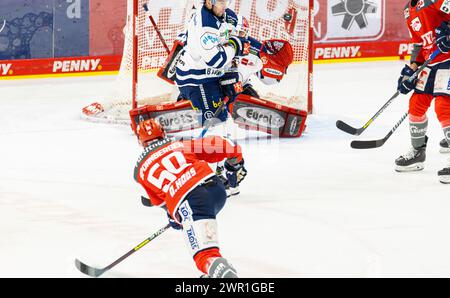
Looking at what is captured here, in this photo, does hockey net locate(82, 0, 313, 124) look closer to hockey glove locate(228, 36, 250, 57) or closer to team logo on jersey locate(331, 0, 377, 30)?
hockey glove locate(228, 36, 250, 57)

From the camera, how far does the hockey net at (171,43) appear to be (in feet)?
28.3

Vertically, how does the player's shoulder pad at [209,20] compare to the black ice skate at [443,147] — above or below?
above

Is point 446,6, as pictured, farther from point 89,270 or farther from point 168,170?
point 89,270

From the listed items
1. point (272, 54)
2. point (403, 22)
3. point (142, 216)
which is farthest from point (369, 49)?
point (142, 216)

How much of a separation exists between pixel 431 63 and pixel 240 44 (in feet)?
3.99

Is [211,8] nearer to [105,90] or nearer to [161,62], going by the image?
[161,62]

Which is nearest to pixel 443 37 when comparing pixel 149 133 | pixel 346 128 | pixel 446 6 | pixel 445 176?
pixel 446 6

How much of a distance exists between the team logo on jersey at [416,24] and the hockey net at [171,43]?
2096mm

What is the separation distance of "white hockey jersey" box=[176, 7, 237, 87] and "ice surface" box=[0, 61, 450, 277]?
75 centimetres

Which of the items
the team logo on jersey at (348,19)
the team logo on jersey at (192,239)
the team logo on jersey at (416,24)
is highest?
the team logo on jersey at (416,24)

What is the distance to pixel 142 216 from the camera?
5992mm

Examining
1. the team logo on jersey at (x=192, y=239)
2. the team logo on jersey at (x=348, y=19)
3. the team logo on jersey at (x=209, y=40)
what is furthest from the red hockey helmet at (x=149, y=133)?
the team logo on jersey at (x=348, y=19)

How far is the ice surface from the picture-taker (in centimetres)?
514

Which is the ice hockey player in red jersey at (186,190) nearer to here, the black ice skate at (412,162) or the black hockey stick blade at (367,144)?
the black ice skate at (412,162)
